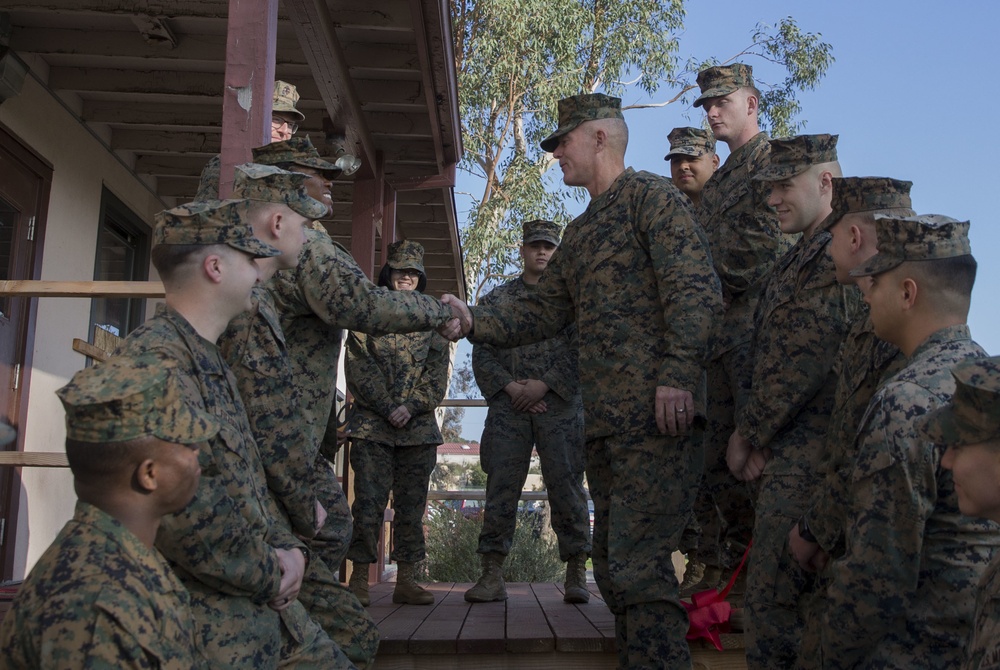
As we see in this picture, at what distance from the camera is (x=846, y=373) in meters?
3.39

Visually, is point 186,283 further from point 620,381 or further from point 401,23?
point 401,23

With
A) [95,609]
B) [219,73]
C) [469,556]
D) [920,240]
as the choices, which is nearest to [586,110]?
[920,240]

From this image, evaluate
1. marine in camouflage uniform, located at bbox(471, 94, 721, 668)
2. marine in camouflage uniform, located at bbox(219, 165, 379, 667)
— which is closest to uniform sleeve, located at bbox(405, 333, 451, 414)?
marine in camouflage uniform, located at bbox(471, 94, 721, 668)

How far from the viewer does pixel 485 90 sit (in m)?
20.8

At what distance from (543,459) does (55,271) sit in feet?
12.8

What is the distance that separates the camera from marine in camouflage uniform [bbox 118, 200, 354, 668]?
262cm

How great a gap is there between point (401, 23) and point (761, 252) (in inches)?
111

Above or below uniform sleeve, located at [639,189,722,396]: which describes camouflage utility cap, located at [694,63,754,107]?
above

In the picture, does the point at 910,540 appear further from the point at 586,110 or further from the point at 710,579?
the point at 710,579

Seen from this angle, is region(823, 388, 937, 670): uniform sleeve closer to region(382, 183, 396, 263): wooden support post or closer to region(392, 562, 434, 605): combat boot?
region(392, 562, 434, 605): combat boot

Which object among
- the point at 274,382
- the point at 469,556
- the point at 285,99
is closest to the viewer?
the point at 274,382

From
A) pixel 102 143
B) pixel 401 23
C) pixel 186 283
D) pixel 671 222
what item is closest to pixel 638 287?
pixel 671 222

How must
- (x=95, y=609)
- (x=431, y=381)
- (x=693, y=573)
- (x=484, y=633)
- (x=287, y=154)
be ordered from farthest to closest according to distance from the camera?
(x=431, y=381) < (x=693, y=573) < (x=484, y=633) < (x=287, y=154) < (x=95, y=609)

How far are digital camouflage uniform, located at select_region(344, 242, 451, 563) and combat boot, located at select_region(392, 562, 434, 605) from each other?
62 millimetres
